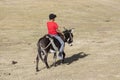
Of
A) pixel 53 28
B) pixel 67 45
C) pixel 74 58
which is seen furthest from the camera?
pixel 67 45

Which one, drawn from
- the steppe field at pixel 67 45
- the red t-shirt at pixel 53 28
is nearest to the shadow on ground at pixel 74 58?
the steppe field at pixel 67 45

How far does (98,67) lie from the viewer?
72.5 ft

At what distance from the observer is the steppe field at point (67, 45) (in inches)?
855

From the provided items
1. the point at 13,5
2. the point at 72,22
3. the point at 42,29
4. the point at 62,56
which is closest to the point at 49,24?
the point at 62,56

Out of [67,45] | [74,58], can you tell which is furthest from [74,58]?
[67,45]

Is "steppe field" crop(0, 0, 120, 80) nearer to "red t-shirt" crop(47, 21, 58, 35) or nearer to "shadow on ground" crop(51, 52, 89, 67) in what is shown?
"shadow on ground" crop(51, 52, 89, 67)

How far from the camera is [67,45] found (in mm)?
30422

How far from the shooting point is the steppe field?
2172cm

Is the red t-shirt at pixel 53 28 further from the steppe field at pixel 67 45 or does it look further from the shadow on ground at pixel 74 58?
the shadow on ground at pixel 74 58

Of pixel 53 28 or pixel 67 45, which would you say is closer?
pixel 53 28

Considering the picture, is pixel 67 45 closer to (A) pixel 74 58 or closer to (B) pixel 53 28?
(A) pixel 74 58

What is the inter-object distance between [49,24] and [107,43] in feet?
29.7

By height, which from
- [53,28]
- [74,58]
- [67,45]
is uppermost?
[53,28]

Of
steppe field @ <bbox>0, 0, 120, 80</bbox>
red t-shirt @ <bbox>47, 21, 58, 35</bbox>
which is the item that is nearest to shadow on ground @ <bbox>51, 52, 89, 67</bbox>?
steppe field @ <bbox>0, 0, 120, 80</bbox>
